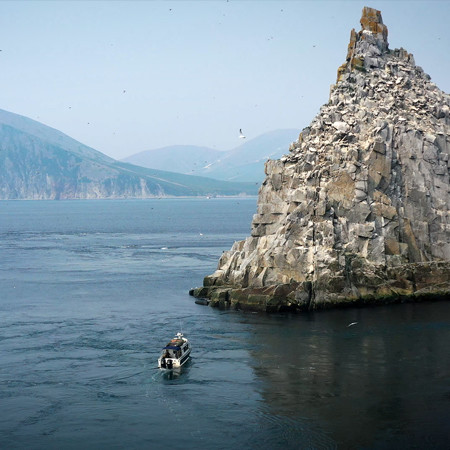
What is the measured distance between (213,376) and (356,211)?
3333 cm

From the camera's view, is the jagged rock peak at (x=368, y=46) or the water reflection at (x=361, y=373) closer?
the water reflection at (x=361, y=373)

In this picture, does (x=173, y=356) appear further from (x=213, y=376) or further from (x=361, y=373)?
(x=361, y=373)

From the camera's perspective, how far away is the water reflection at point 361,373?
47500 mm

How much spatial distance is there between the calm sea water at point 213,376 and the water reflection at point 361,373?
5.8 inches

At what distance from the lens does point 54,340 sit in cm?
6975

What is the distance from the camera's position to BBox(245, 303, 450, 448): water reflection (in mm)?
47500

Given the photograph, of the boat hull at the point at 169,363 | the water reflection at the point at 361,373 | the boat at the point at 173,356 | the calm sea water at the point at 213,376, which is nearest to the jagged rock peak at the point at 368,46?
the calm sea water at the point at 213,376

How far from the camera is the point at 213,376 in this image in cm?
5847

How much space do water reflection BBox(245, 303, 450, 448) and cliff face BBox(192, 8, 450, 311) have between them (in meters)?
3.84

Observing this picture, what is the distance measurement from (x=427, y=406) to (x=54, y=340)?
34.0m

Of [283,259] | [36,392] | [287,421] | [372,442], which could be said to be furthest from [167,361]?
[283,259]

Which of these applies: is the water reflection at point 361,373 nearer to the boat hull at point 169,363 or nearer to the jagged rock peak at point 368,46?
the boat hull at point 169,363

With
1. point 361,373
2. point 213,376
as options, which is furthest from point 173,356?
point 361,373

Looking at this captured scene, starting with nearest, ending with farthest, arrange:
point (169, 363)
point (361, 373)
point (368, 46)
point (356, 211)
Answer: point (361, 373) < point (169, 363) < point (356, 211) < point (368, 46)
